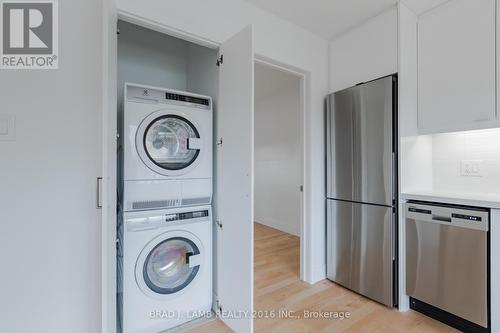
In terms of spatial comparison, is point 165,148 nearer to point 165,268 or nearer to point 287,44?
point 165,268

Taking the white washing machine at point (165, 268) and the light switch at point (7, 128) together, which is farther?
the white washing machine at point (165, 268)

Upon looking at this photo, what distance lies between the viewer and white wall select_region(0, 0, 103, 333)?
127 centimetres

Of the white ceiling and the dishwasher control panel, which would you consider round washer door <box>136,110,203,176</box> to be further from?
the dishwasher control panel

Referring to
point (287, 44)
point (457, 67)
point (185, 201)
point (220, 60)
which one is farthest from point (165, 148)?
point (457, 67)

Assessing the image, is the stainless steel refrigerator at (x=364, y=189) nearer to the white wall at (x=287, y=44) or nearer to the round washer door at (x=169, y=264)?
the white wall at (x=287, y=44)

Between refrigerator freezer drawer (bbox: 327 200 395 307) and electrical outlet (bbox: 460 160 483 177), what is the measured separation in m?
0.80

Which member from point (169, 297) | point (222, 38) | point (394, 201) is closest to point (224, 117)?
point (222, 38)

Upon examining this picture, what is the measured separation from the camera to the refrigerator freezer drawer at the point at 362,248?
6.43 ft

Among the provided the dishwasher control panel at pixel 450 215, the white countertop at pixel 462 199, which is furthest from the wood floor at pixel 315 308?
the white countertop at pixel 462 199

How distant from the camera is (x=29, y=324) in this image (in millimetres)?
1299

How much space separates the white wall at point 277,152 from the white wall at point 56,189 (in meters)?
2.54

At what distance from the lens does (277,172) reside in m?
4.57

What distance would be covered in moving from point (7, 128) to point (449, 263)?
2.98m

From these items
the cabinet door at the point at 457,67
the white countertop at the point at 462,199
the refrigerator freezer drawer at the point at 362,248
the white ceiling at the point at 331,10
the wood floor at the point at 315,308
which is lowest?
the wood floor at the point at 315,308
